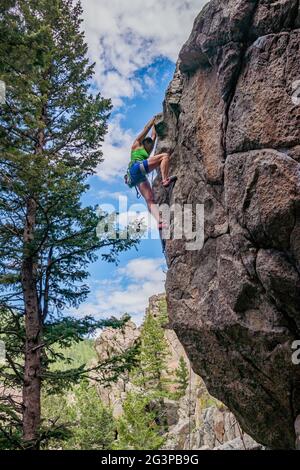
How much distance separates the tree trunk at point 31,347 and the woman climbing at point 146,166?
2794mm

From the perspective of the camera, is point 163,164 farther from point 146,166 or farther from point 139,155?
point 139,155

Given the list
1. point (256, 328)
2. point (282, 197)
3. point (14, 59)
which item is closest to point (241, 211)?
point (282, 197)

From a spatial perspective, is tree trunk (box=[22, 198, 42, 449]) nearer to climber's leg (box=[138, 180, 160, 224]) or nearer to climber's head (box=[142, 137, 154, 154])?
climber's leg (box=[138, 180, 160, 224])

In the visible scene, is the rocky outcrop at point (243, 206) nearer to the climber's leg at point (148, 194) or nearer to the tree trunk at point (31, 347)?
the climber's leg at point (148, 194)

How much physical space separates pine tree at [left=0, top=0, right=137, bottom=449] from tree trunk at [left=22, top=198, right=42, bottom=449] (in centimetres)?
2

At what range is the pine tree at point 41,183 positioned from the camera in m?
7.40

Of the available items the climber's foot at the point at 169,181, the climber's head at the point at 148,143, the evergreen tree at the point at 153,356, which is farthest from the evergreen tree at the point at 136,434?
the climber's head at the point at 148,143

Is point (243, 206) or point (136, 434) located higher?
point (243, 206)

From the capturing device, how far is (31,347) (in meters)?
8.79

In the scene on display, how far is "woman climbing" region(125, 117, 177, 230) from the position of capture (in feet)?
27.2

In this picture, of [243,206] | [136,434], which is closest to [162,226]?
[243,206]

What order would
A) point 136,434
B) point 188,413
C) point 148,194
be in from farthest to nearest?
1. point 188,413
2. point 136,434
3. point 148,194

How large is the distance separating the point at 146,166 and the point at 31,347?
4722 millimetres

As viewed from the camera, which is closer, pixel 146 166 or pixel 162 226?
pixel 162 226
